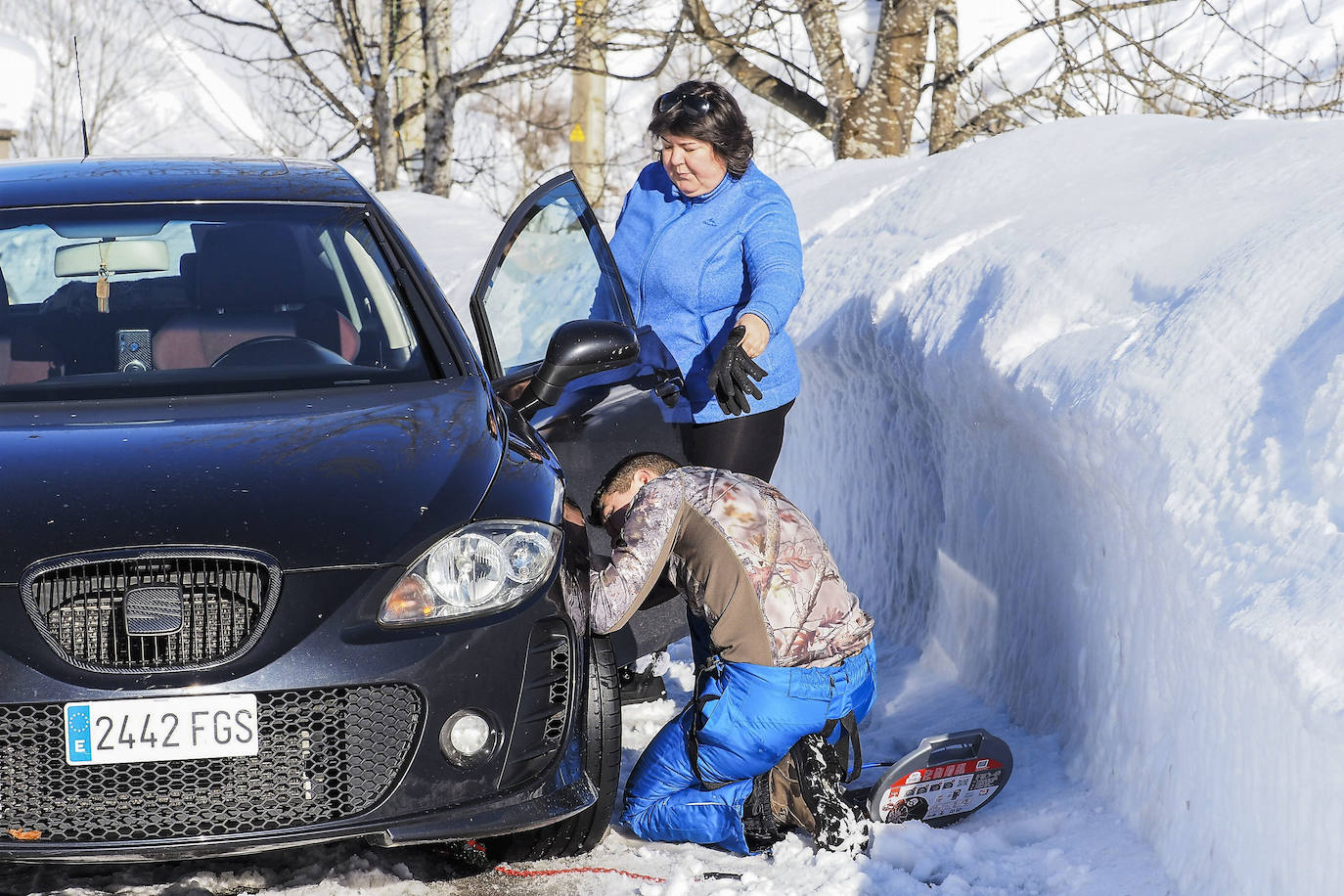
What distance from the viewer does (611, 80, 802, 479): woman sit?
3.94 meters

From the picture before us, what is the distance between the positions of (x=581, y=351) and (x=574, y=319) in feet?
2.48

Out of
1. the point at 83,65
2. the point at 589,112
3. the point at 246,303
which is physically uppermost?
the point at 83,65

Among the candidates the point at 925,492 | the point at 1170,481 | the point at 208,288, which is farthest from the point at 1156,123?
the point at 208,288

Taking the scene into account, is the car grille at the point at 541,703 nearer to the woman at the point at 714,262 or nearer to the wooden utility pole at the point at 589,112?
the woman at the point at 714,262

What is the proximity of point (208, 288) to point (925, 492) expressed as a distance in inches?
90.0

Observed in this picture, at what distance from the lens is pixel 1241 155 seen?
14.4ft

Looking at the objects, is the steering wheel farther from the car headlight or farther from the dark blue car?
the car headlight

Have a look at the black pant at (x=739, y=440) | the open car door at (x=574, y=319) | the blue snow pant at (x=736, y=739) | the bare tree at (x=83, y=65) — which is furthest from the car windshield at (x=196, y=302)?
the bare tree at (x=83, y=65)

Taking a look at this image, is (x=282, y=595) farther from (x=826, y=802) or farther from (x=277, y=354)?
(x=826, y=802)

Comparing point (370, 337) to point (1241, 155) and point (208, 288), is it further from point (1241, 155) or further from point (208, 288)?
point (1241, 155)

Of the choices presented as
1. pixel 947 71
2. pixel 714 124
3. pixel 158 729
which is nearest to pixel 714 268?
pixel 714 124

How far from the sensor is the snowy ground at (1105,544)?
8.53 ft

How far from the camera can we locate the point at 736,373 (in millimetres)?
3709

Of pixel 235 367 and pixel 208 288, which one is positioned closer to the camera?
pixel 235 367
